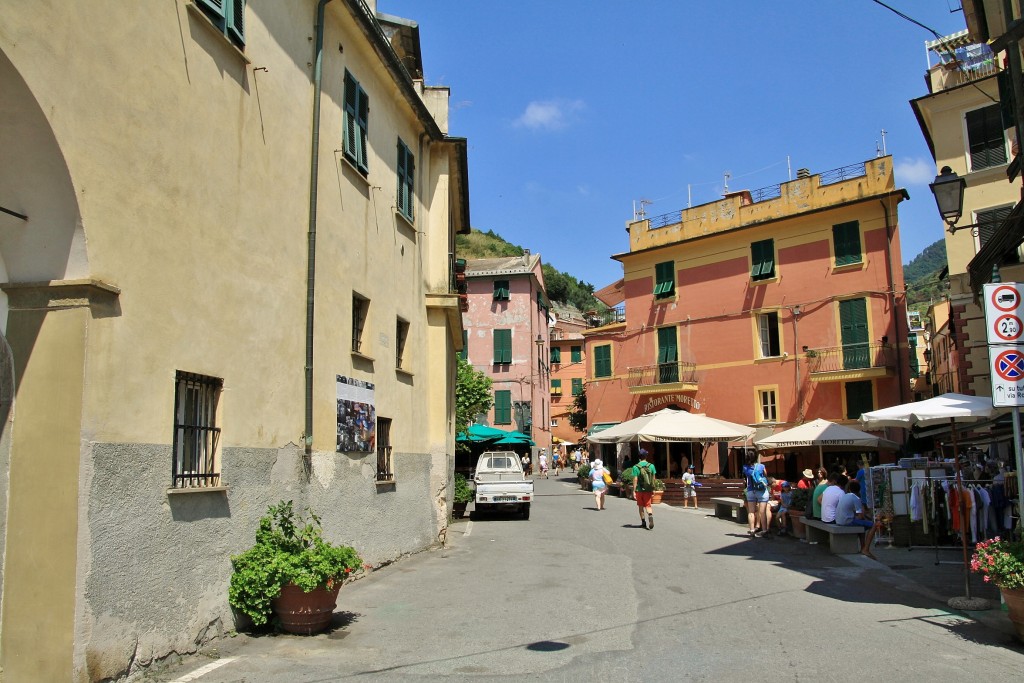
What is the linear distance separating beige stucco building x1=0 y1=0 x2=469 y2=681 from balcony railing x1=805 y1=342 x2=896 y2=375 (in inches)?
875

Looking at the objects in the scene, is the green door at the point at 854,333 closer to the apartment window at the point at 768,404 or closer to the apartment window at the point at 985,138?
the apartment window at the point at 768,404

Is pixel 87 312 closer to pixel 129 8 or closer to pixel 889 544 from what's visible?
pixel 129 8

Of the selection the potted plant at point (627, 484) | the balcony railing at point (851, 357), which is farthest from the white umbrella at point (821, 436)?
the balcony railing at point (851, 357)

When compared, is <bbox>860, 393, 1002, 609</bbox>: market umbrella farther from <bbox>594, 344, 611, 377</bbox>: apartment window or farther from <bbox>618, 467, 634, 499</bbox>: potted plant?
<bbox>594, 344, 611, 377</bbox>: apartment window

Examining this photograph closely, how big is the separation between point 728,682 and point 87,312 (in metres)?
5.72

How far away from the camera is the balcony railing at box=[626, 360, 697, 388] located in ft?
111

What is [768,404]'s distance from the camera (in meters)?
31.2

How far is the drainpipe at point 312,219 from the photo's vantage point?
9.78 meters

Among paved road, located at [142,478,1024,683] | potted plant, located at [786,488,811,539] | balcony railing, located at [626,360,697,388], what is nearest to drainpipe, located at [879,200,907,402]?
balcony railing, located at [626,360,697,388]

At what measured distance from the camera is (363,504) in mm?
11781

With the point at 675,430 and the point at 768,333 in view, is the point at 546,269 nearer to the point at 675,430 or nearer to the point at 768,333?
the point at 768,333

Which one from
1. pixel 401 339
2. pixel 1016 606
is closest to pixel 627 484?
pixel 401 339

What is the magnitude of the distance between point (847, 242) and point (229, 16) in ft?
87.9

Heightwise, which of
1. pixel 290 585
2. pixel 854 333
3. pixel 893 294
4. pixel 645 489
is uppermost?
pixel 893 294
